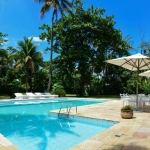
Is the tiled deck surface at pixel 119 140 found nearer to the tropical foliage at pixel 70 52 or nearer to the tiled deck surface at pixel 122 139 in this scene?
the tiled deck surface at pixel 122 139

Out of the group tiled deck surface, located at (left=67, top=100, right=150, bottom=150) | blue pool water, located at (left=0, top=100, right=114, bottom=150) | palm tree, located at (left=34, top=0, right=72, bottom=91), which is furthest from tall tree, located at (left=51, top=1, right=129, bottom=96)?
tiled deck surface, located at (left=67, top=100, right=150, bottom=150)

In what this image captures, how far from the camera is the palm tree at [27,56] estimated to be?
23.5 metres

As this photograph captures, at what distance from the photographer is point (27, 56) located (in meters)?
23.4

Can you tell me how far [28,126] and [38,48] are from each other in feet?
57.8

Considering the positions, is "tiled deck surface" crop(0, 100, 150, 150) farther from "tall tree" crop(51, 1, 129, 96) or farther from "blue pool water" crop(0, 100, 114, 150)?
"tall tree" crop(51, 1, 129, 96)

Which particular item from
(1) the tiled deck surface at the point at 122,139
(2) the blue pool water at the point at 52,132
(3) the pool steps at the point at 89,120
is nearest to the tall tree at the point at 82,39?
(3) the pool steps at the point at 89,120

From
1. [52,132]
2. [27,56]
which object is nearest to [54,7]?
[27,56]

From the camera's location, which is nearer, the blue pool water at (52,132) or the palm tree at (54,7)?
the blue pool water at (52,132)

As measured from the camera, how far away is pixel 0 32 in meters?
22.0

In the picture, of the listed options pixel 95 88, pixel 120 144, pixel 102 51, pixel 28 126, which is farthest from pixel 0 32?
pixel 120 144

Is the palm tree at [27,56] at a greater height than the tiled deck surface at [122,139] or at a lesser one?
greater

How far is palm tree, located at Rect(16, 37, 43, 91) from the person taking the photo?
77.2ft

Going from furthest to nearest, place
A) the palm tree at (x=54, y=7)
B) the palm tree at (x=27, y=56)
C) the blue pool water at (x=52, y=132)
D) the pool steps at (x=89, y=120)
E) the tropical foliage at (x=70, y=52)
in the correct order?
the tropical foliage at (x=70, y=52) → the palm tree at (x=27, y=56) → the palm tree at (x=54, y=7) → the pool steps at (x=89, y=120) → the blue pool water at (x=52, y=132)

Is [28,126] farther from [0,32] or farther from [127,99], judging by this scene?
[0,32]
